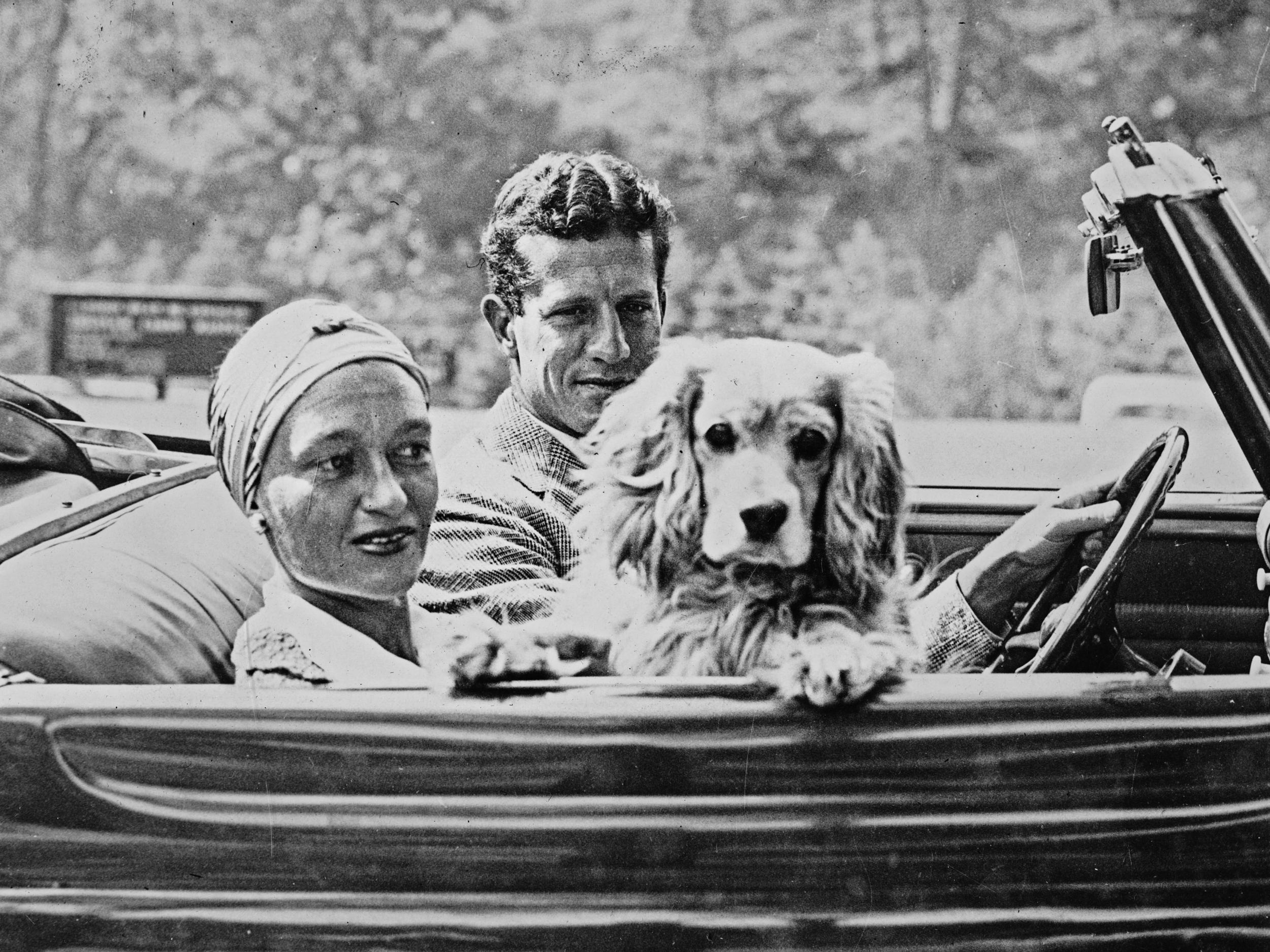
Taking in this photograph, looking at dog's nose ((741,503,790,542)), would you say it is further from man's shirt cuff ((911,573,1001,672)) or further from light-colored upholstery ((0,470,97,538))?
light-colored upholstery ((0,470,97,538))

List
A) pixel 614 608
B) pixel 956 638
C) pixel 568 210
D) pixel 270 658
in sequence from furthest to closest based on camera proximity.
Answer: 1. pixel 568 210
2. pixel 956 638
3. pixel 614 608
4. pixel 270 658

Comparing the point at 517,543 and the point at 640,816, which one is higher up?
the point at 517,543

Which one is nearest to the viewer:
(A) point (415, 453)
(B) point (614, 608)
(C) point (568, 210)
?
(A) point (415, 453)

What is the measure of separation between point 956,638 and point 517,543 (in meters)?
0.74

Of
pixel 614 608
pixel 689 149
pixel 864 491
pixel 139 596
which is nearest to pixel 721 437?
pixel 864 491

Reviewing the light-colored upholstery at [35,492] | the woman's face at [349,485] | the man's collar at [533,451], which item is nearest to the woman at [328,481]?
the woman's face at [349,485]

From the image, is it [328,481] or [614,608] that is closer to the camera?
[328,481]

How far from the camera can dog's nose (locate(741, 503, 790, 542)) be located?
181 centimetres

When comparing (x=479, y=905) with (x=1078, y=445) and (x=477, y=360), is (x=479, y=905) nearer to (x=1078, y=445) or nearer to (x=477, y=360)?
(x=1078, y=445)

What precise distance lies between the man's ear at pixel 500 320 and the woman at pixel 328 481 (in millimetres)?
551

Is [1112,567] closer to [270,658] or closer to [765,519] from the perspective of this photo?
[765,519]

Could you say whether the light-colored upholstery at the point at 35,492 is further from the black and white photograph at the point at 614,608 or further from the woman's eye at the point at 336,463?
the woman's eye at the point at 336,463

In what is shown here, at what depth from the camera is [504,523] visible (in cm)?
224

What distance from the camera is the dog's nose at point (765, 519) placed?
1807 millimetres
